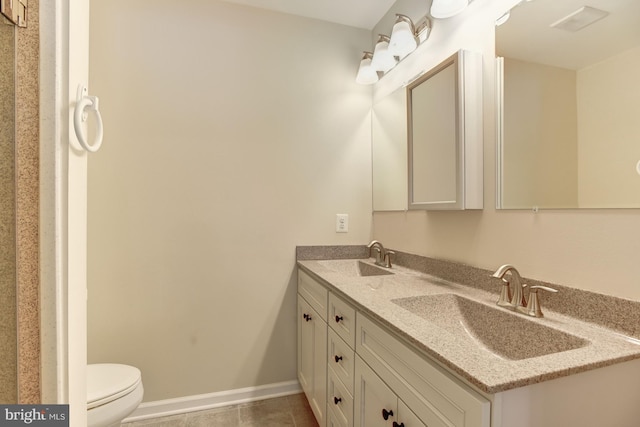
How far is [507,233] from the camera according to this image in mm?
1163

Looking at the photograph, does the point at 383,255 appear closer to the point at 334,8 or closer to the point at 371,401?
the point at 371,401

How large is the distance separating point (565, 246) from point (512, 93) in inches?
22.6

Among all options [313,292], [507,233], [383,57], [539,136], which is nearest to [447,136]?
[539,136]

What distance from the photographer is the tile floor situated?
1.69 m

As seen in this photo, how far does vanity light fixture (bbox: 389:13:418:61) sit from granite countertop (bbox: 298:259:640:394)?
1224mm

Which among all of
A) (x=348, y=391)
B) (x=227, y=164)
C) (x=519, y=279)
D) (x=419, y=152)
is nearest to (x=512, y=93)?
(x=419, y=152)

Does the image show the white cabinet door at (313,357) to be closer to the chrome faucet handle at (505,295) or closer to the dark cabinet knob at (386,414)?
the dark cabinet knob at (386,414)

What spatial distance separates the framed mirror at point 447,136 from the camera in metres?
1.26

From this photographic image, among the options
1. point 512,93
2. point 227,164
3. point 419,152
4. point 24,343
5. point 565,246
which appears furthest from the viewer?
point 227,164

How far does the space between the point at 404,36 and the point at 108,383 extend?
7.19 feet

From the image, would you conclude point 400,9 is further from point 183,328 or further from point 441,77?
point 183,328

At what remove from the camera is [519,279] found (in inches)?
39.9

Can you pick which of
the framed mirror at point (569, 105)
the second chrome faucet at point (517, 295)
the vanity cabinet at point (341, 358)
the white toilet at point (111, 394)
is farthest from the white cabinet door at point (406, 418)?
the white toilet at point (111, 394)

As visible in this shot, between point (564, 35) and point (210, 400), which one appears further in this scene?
point (210, 400)
